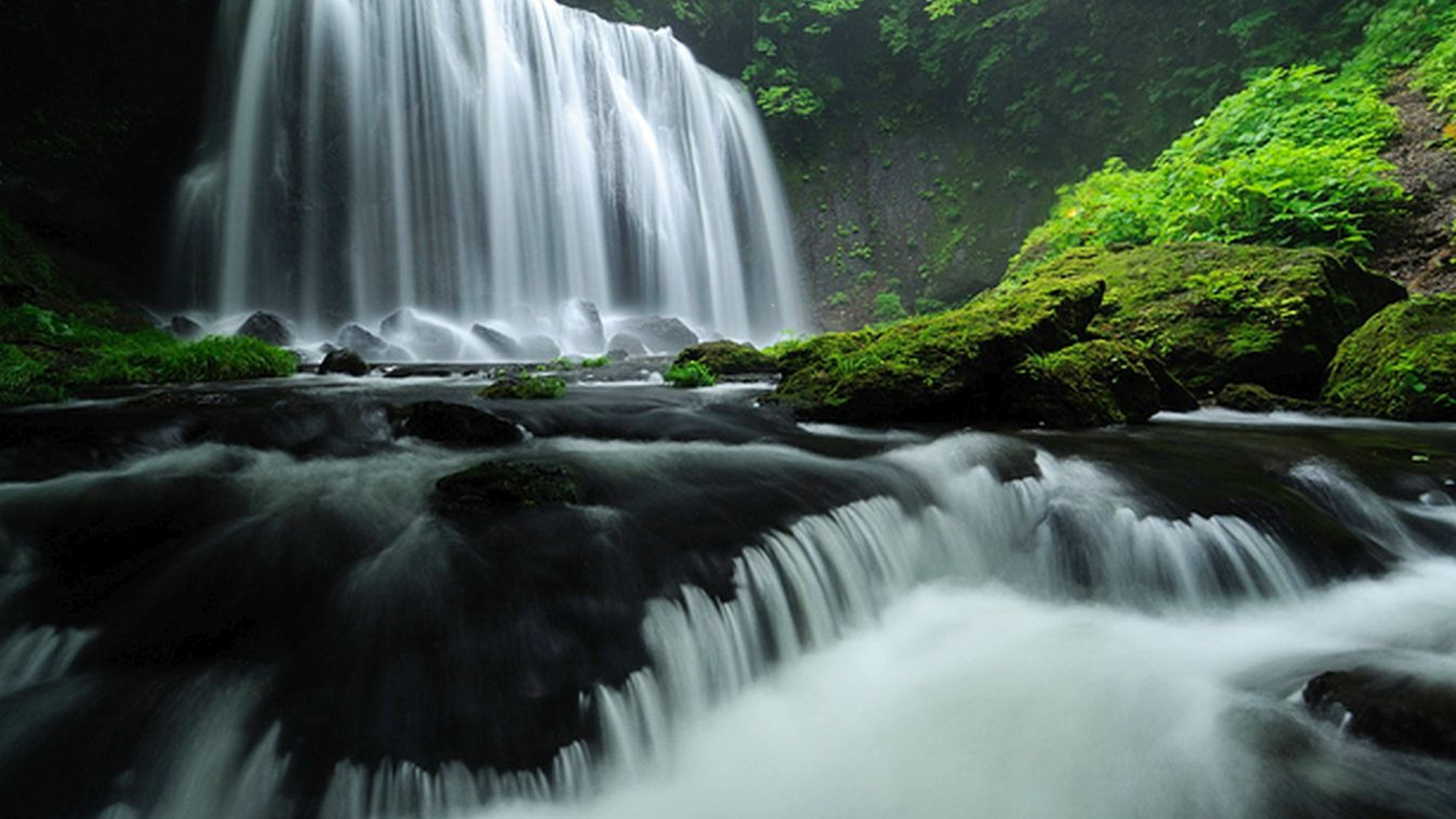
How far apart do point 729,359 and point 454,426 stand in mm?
5502

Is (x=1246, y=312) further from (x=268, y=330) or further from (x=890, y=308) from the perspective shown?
(x=890, y=308)

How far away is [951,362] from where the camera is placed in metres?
5.53

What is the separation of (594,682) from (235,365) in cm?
890

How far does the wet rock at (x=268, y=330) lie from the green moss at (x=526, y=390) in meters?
8.26

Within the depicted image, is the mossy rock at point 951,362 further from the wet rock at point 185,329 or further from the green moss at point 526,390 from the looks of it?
the wet rock at point 185,329

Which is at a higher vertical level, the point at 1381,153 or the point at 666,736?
the point at 1381,153

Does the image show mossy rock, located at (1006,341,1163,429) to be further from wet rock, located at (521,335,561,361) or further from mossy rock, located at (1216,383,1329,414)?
wet rock, located at (521,335,561,361)

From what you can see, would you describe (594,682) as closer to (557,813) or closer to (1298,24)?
(557,813)

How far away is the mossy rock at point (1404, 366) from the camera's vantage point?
514cm

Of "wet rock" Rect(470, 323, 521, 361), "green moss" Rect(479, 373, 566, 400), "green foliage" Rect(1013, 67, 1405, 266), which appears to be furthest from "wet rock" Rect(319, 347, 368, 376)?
"green foliage" Rect(1013, 67, 1405, 266)

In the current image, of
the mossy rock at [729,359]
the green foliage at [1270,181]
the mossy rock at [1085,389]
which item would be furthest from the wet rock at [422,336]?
the green foliage at [1270,181]

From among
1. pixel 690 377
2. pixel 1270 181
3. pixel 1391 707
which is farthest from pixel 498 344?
pixel 1391 707

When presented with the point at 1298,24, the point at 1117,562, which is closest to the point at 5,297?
the point at 1117,562

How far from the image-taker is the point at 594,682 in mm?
2352
